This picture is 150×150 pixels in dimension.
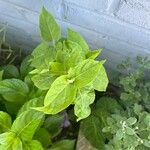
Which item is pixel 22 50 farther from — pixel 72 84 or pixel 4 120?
Answer: pixel 72 84

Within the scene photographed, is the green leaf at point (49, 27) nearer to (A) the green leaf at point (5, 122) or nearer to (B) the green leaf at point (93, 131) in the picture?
(A) the green leaf at point (5, 122)

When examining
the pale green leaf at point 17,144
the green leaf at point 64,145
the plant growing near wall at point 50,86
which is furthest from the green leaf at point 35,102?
the green leaf at point 64,145

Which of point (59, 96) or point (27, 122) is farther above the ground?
point (59, 96)

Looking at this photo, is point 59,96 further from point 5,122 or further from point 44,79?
point 5,122

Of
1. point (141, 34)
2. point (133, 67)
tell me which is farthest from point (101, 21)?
point (133, 67)

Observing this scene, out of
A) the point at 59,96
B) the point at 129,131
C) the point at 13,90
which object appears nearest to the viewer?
the point at 59,96

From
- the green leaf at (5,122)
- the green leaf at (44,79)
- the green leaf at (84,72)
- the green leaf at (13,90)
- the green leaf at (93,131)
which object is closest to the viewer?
the green leaf at (84,72)

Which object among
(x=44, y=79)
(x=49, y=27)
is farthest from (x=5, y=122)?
(x=49, y=27)
